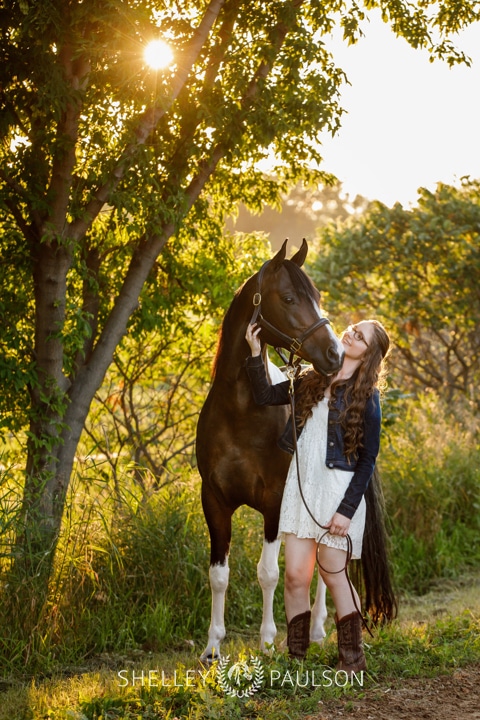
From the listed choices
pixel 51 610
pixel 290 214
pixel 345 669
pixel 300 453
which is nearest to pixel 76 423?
pixel 51 610

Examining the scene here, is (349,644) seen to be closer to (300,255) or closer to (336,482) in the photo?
(336,482)

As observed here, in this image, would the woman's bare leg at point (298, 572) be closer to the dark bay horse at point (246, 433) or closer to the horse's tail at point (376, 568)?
the dark bay horse at point (246, 433)

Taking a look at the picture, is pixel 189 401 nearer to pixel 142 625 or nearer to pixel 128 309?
pixel 128 309

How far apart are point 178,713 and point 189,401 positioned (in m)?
5.16

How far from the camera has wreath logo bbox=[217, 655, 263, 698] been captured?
12.6 ft

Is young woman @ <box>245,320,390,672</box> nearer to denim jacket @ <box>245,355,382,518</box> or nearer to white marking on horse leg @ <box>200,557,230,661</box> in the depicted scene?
denim jacket @ <box>245,355,382,518</box>

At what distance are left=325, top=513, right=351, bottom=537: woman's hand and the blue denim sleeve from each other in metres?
0.02

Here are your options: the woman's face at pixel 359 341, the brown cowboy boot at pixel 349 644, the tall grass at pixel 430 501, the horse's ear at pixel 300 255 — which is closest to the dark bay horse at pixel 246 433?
the horse's ear at pixel 300 255

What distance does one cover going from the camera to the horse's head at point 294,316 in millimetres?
4246

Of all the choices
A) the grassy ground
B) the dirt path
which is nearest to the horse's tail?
the grassy ground

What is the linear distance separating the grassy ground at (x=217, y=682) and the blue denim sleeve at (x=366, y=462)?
0.85 metres

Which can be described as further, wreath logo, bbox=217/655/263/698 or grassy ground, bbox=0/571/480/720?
wreath logo, bbox=217/655/263/698

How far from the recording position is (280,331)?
4.47m

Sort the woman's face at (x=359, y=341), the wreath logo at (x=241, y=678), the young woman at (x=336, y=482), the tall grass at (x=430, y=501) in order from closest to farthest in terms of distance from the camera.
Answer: the wreath logo at (x=241, y=678) < the young woman at (x=336, y=482) < the woman's face at (x=359, y=341) < the tall grass at (x=430, y=501)
